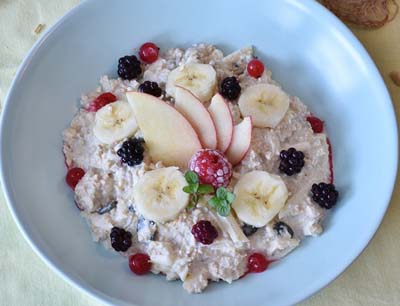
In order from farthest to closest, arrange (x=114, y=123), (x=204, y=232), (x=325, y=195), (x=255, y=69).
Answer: (x=255, y=69), (x=114, y=123), (x=325, y=195), (x=204, y=232)

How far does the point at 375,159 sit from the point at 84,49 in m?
1.06

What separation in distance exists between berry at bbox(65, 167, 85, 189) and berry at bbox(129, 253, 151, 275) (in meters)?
0.32

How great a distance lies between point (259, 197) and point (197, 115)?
343mm

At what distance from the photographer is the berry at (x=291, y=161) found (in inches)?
77.0

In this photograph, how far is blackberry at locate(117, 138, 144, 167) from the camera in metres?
1.93

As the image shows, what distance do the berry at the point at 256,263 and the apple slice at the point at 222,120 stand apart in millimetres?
354

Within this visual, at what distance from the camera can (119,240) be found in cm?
186

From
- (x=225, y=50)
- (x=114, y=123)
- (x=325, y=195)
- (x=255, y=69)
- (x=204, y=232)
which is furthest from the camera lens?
(x=225, y=50)

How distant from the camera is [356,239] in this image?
1.82 m

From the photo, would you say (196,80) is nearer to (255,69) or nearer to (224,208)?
(255,69)

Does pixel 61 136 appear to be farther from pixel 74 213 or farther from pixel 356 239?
pixel 356 239

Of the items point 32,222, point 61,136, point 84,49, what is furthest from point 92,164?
point 84,49

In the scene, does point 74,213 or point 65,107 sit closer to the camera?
point 74,213

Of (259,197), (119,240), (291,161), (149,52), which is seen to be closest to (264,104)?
(291,161)
